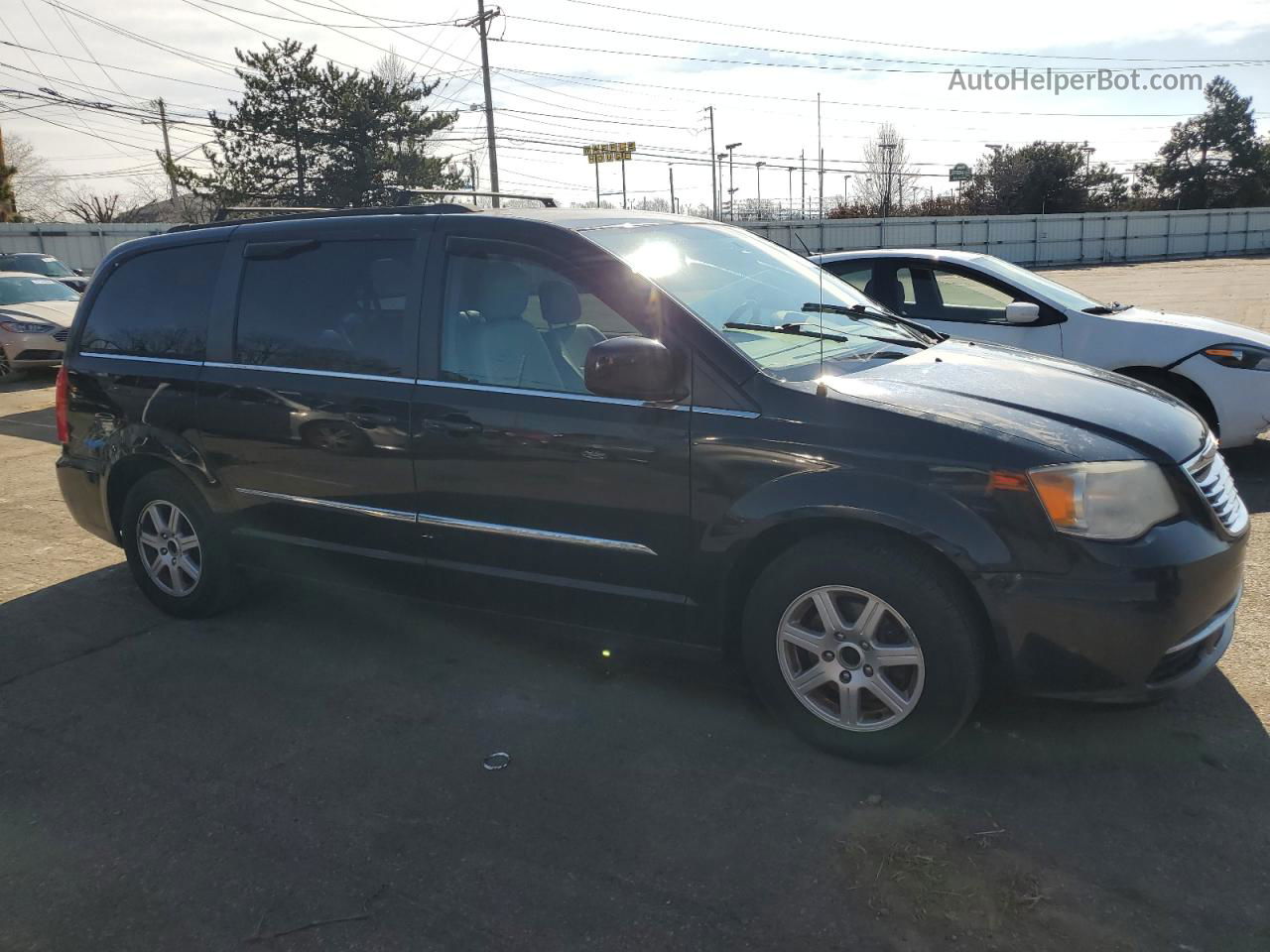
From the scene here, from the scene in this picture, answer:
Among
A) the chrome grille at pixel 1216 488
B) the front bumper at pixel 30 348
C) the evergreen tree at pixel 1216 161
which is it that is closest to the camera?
the chrome grille at pixel 1216 488

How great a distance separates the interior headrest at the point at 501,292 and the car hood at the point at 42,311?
12.4 metres

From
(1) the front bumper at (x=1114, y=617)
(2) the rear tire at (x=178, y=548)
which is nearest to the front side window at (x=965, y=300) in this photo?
(1) the front bumper at (x=1114, y=617)

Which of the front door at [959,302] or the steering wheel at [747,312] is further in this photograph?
the front door at [959,302]

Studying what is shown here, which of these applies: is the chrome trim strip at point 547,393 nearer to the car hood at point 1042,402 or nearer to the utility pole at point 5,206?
the car hood at point 1042,402

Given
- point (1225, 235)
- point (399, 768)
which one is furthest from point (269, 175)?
point (1225, 235)

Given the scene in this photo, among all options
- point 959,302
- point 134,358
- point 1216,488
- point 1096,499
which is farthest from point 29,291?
point 1216,488

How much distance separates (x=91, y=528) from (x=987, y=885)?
4.56 metres

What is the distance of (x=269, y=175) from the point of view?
3997cm

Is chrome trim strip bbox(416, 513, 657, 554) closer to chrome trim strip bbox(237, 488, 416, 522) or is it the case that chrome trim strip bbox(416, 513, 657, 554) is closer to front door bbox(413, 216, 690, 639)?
front door bbox(413, 216, 690, 639)

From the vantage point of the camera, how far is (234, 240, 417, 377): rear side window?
12.6 ft

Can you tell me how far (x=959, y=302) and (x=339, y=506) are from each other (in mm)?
4704

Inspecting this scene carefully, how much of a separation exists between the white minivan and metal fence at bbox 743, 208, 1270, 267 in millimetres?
32672

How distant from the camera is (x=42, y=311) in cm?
1413

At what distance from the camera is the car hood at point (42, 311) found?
1384 centimetres
